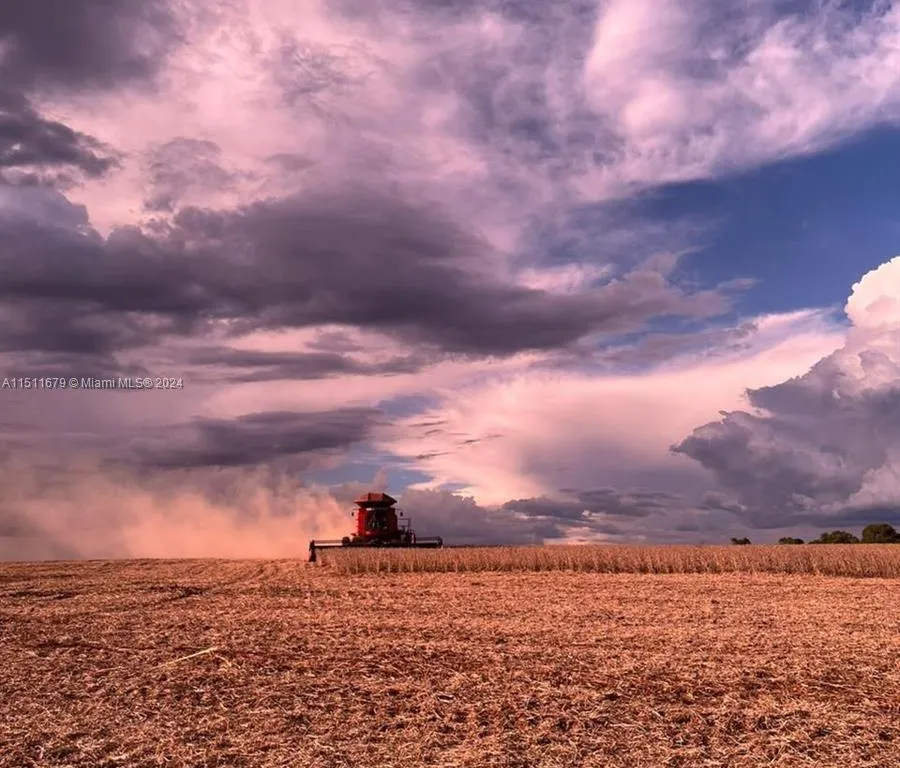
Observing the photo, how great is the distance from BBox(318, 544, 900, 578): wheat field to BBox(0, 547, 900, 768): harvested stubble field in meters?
12.5

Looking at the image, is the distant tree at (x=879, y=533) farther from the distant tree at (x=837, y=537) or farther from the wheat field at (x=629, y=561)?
the wheat field at (x=629, y=561)

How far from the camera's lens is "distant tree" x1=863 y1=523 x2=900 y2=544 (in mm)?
53062

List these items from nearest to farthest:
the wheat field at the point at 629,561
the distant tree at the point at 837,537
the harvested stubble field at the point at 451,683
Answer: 1. the harvested stubble field at the point at 451,683
2. the wheat field at the point at 629,561
3. the distant tree at the point at 837,537

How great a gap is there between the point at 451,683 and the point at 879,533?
174ft

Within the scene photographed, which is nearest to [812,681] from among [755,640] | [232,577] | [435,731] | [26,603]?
[755,640]

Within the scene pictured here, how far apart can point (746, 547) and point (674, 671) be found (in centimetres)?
2704

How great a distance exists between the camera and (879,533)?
54250 millimetres

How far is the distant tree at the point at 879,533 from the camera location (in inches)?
2089

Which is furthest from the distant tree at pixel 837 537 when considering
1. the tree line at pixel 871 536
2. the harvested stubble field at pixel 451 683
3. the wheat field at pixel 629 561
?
the harvested stubble field at pixel 451 683

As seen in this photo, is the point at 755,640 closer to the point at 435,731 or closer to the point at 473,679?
the point at 473,679

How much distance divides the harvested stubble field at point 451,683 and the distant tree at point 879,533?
125ft

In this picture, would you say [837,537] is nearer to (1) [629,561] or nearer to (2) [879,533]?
(2) [879,533]

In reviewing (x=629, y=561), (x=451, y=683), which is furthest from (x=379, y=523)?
(x=451, y=683)

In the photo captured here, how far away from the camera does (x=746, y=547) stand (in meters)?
35.6
